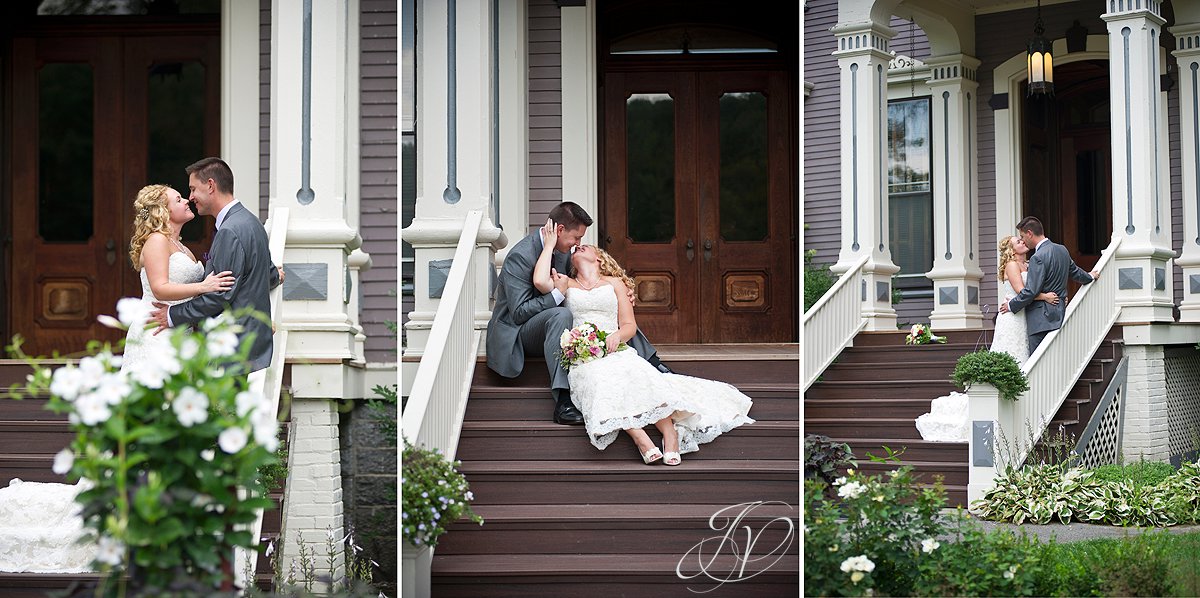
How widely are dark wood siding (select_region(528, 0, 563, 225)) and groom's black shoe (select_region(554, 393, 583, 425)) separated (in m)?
1.78

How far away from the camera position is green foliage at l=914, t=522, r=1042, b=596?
501 centimetres

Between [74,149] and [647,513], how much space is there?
5.41m

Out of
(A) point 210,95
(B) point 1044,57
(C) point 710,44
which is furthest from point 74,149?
(B) point 1044,57

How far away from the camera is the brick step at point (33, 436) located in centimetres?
618

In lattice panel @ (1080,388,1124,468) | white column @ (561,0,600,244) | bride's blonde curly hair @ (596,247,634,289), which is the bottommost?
lattice panel @ (1080,388,1124,468)

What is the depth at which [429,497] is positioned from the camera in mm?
4180

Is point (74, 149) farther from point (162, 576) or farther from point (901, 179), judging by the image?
point (901, 179)

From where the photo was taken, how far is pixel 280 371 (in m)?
6.09

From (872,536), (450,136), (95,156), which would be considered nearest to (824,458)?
(872,536)

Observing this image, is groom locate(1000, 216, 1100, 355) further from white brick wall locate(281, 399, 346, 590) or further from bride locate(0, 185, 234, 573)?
bride locate(0, 185, 234, 573)

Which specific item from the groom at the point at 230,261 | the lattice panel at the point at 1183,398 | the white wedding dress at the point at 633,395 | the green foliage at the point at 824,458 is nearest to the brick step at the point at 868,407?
the lattice panel at the point at 1183,398

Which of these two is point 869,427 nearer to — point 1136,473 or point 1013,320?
point 1013,320

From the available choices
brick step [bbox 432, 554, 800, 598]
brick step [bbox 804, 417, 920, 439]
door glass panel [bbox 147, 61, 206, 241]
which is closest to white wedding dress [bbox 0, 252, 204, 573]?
brick step [bbox 432, 554, 800, 598]

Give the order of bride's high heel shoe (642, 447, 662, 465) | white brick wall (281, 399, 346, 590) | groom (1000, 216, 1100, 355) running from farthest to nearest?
1. groom (1000, 216, 1100, 355)
2. white brick wall (281, 399, 346, 590)
3. bride's high heel shoe (642, 447, 662, 465)
